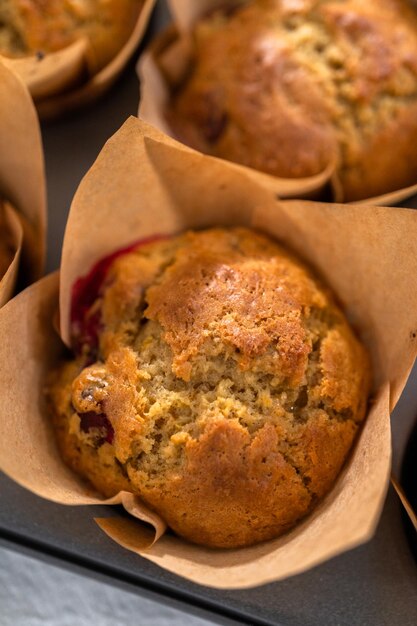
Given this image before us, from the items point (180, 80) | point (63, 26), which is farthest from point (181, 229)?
point (63, 26)

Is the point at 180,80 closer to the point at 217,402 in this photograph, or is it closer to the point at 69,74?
the point at 69,74

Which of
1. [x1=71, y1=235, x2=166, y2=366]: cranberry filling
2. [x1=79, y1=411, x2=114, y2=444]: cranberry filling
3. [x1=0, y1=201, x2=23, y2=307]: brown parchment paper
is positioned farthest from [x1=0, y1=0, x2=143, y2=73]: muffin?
[x1=79, y1=411, x2=114, y2=444]: cranberry filling

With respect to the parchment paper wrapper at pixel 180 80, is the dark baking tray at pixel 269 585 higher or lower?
lower

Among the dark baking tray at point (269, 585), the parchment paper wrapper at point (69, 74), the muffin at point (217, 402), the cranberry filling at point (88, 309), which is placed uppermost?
the parchment paper wrapper at point (69, 74)

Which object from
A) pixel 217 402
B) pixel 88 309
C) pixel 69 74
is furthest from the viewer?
pixel 69 74

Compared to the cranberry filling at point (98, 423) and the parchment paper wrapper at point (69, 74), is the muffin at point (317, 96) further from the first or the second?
the cranberry filling at point (98, 423)

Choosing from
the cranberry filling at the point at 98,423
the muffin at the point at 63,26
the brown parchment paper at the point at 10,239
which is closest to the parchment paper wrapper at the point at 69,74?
the muffin at the point at 63,26

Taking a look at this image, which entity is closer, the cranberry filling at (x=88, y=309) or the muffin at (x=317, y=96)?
the cranberry filling at (x=88, y=309)
